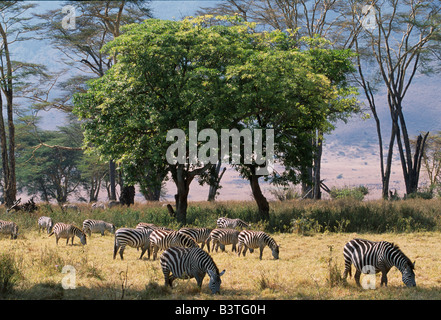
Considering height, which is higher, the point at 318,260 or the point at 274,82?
the point at 274,82

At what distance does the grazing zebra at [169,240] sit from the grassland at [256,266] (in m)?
0.54

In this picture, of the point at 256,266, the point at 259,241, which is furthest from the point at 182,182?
the point at 256,266

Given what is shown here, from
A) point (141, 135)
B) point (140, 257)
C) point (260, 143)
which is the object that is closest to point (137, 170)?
point (141, 135)

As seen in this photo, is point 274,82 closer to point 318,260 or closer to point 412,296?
point 318,260

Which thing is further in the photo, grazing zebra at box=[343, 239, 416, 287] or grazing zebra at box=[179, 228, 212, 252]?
grazing zebra at box=[179, 228, 212, 252]

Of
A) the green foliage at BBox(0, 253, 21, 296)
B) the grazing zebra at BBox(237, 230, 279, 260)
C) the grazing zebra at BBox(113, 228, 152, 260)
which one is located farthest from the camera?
the grazing zebra at BBox(237, 230, 279, 260)

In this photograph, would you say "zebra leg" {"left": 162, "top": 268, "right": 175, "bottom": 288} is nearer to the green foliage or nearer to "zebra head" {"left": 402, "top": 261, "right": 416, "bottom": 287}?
the green foliage

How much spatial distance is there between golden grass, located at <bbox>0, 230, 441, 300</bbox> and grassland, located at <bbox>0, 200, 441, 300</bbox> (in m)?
0.02

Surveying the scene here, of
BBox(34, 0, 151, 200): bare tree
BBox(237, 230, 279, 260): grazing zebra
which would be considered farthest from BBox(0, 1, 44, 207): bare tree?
BBox(237, 230, 279, 260): grazing zebra

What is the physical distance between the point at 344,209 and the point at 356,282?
526 inches

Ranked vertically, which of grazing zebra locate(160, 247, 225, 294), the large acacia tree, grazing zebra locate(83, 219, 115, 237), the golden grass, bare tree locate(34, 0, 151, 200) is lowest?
the golden grass

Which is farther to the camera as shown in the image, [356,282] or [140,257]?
[140,257]

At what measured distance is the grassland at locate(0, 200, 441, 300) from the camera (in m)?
9.47

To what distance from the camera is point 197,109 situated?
66.2ft
